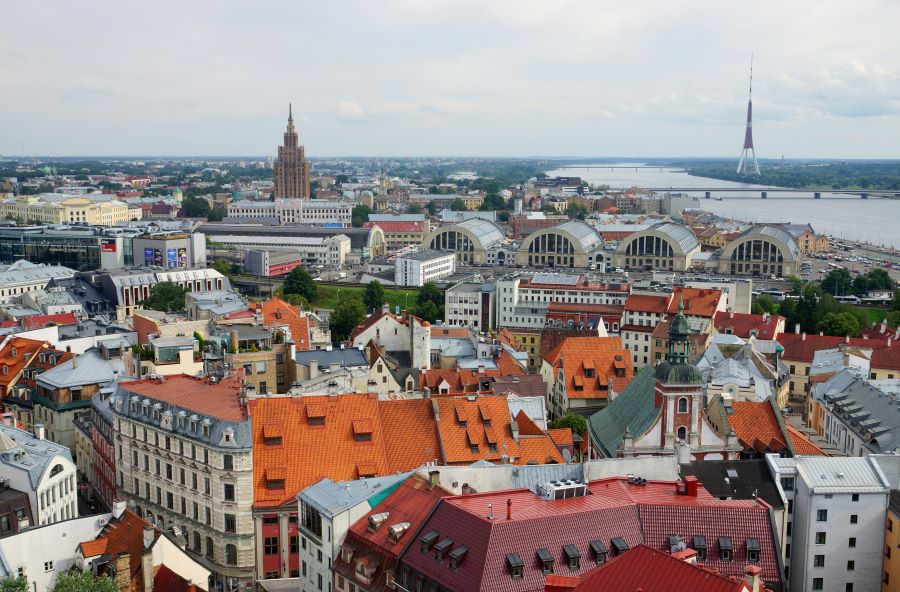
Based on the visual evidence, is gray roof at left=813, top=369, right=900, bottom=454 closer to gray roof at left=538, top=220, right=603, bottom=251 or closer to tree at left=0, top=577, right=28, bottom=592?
tree at left=0, top=577, right=28, bottom=592

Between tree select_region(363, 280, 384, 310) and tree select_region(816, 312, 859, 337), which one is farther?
tree select_region(363, 280, 384, 310)

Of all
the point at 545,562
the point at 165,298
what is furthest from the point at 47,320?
the point at 545,562

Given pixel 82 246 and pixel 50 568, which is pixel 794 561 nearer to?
pixel 50 568

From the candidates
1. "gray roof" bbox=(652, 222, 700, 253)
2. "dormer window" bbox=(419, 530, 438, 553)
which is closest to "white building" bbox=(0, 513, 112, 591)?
"dormer window" bbox=(419, 530, 438, 553)

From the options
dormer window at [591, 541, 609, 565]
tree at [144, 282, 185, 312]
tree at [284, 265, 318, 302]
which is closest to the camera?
dormer window at [591, 541, 609, 565]

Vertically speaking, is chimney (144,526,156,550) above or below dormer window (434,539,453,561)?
below

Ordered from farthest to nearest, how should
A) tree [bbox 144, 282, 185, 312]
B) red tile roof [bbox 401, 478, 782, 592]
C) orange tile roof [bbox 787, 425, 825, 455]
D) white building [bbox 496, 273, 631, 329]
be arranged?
white building [bbox 496, 273, 631, 329]
tree [bbox 144, 282, 185, 312]
orange tile roof [bbox 787, 425, 825, 455]
red tile roof [bbox 401, 478, 782, 592]

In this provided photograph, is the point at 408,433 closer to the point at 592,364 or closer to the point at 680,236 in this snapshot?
the point at 592,364

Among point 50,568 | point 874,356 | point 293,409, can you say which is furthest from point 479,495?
point 874,356
